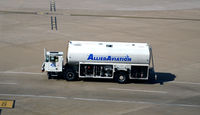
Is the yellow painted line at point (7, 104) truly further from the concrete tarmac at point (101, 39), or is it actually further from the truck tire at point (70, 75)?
the truck tire at point (70, 75)

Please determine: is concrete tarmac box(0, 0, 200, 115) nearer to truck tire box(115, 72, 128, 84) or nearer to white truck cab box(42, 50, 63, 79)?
truck tire box(115, 72, 128, 84)

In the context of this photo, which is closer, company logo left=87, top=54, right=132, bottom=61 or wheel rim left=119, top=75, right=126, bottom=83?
company logo left=87, top=54, right=132, bottom=61

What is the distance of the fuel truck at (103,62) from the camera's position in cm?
3478

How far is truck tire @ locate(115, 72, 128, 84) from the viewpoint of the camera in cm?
3538

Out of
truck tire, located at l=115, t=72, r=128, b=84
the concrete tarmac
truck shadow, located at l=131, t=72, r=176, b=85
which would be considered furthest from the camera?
truck shadow, located at l=131, t=72, r=176, b=85

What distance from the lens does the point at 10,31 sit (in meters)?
55.3

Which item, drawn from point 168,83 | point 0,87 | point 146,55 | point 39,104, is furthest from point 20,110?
point 168,83

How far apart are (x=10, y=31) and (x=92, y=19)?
1555cm

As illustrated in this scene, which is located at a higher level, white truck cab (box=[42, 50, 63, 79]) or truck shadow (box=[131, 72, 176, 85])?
white truck cab (box=[42, 50, 63, 79])

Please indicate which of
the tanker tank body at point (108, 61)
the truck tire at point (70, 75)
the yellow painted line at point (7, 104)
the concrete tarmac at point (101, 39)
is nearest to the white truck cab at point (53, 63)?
the truck tire at point (70, 75)

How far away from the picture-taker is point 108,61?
35.0 meters

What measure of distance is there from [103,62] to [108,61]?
48 cm

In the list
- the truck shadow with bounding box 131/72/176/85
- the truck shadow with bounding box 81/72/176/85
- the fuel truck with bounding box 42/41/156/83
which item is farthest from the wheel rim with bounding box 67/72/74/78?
the truck shadow with bounding box 131/72/176/85

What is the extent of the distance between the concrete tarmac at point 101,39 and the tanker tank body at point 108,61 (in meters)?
0.94
